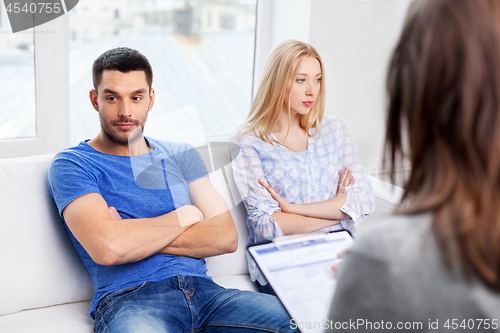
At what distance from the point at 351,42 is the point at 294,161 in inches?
46.7

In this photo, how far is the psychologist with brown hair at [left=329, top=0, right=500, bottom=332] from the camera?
1.47 ft

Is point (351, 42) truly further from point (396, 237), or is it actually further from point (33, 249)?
point (396, 237)

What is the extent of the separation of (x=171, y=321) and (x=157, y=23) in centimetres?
170

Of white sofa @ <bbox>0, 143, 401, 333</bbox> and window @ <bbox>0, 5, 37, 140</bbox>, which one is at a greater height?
window @ <bbox>0, 5, 37, 140</bbox>

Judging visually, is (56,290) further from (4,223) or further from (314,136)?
(314,136)

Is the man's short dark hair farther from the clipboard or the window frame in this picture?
the clipboard

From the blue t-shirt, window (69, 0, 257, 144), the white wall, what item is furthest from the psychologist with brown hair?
the white wall

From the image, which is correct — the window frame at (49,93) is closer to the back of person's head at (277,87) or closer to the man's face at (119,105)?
the man's face at (119,105)

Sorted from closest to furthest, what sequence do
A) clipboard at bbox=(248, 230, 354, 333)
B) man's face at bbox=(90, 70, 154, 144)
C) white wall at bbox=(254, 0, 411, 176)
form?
1. clipboard at bbox=(248, 230, 354, 333)
2. man's face at bbox=(90, 70, 154, 144)
3. white wall at bbox=(254, 0, 411, 176)

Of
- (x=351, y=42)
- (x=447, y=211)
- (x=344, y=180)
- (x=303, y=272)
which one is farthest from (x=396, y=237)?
(x=351, y=42)

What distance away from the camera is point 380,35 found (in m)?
2.63

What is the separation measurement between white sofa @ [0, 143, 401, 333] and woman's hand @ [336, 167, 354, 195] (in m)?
0.49

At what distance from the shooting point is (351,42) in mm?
2553

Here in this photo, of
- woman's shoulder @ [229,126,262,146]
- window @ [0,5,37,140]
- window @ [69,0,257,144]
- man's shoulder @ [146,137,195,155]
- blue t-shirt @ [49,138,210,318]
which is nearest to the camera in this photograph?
blue t-shirt @ [49,138,210,318]
